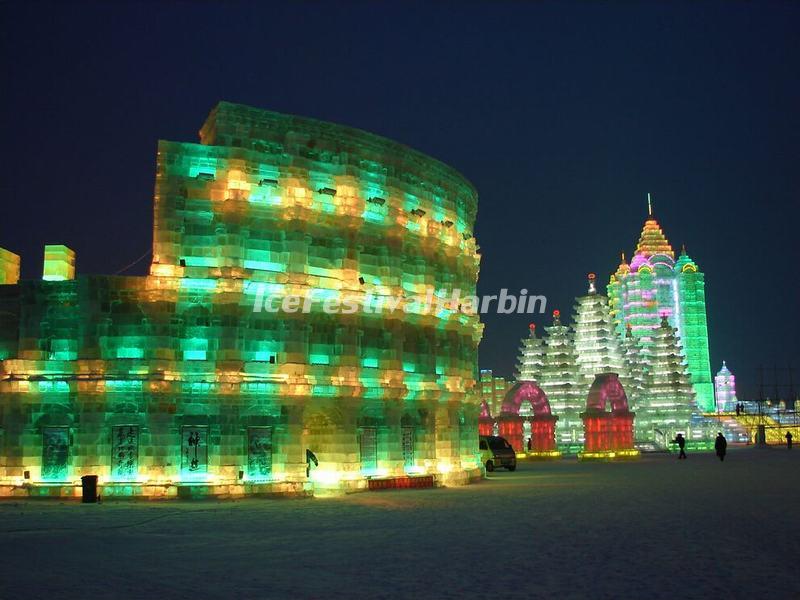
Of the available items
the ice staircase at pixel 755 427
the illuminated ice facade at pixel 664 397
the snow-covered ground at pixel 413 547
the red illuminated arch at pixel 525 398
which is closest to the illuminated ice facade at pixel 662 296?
the ice staircase at pixel 755 427

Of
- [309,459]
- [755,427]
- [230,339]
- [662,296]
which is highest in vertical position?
[662,296]

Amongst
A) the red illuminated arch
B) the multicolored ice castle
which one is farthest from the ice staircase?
the red illuminated arch

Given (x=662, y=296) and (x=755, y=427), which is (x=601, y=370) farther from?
(x=662, y=296)

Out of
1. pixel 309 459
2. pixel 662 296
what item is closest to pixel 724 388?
pixel 662 296

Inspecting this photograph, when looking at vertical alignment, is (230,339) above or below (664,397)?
above

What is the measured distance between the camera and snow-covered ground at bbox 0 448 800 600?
12242 mm

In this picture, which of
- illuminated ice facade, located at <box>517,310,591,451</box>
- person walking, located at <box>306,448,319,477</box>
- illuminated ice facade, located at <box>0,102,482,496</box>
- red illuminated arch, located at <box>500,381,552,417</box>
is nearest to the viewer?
illuminated ice facade, located at <box>0,102,482,496</box>

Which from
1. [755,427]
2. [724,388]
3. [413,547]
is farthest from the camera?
[724,388]

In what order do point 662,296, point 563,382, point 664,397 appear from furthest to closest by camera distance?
point 662,296 < point 664,397 < point 563,382

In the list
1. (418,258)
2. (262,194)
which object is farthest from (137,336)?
(418,258)

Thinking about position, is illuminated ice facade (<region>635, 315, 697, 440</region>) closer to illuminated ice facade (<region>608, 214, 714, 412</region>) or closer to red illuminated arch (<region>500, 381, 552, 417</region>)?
red illuminated arch (<region>500, 381, 552, 417</region>)

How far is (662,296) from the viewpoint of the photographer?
134 meters

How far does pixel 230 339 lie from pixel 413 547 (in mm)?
14194

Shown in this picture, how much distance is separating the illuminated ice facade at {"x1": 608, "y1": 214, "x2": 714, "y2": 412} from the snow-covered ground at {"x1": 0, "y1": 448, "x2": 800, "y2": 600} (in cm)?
10315
